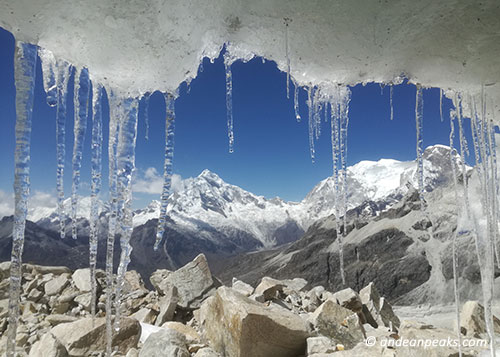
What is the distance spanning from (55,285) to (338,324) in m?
7.56

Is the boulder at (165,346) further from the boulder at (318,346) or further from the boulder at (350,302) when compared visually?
the boulder at (350,302)

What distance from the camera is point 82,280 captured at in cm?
855

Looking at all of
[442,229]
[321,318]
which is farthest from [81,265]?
[321,318]

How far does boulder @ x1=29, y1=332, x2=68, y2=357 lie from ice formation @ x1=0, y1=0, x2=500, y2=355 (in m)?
1.80

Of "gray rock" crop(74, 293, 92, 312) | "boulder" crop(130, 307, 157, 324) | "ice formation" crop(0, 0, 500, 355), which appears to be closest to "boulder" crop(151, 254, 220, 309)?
"boulder" crop(130, 307, 157, 324)

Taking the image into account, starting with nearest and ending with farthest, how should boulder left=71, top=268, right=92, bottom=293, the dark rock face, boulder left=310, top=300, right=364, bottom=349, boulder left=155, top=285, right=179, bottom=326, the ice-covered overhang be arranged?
the ice-covered overhang, boulder left=310, top=300, right=364, bottom=349, boulder left=155, top=285, right=179, bottom=326, boulder left=71, top=268, right=92, bottom=293, the dark rock face

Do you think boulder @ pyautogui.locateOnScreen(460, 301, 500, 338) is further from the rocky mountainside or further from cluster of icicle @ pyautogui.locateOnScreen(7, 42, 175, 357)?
the rocky mountainside

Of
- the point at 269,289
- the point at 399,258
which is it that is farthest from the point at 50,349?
the point at 399,258

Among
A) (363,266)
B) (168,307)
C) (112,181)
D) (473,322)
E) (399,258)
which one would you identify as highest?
(112,181)

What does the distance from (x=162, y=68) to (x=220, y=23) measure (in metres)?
0.75

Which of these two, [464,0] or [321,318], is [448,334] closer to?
[321,318]

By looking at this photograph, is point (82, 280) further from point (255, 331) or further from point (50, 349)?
point (255, 331)

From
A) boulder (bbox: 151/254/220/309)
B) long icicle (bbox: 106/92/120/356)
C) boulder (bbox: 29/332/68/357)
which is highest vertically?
long icicle (bbox: 106/92/120/356)

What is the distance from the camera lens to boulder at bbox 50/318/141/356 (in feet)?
15.1
